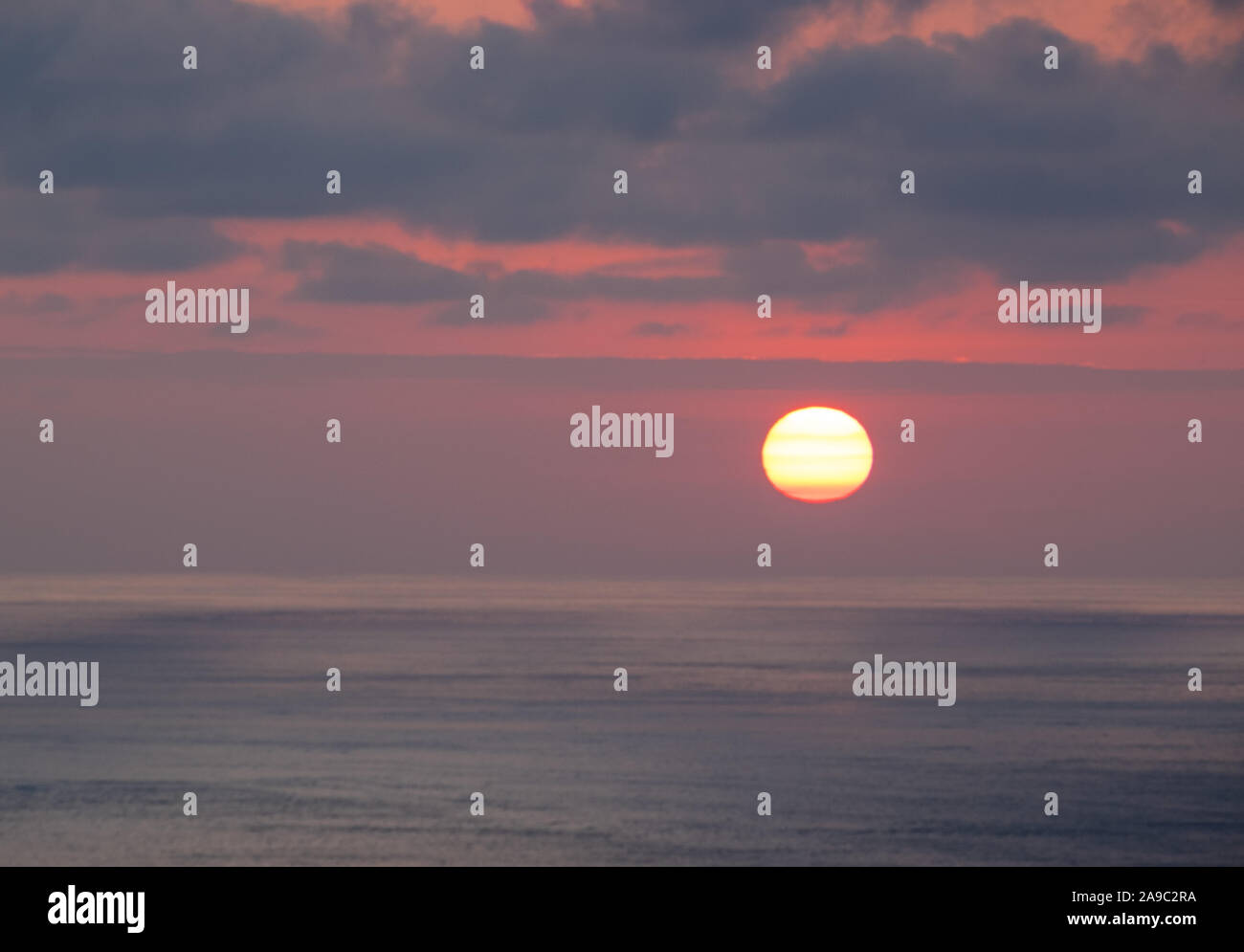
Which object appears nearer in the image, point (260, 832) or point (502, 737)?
point (260, 832)

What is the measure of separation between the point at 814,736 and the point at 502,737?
91.8 feet

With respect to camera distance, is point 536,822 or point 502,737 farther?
point 502,737

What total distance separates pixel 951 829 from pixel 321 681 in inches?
4252

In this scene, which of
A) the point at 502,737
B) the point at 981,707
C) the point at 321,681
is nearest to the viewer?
the point at 502,737

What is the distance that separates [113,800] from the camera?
95.2 metres

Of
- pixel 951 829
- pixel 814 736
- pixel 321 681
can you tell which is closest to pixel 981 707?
pixel 814 736
